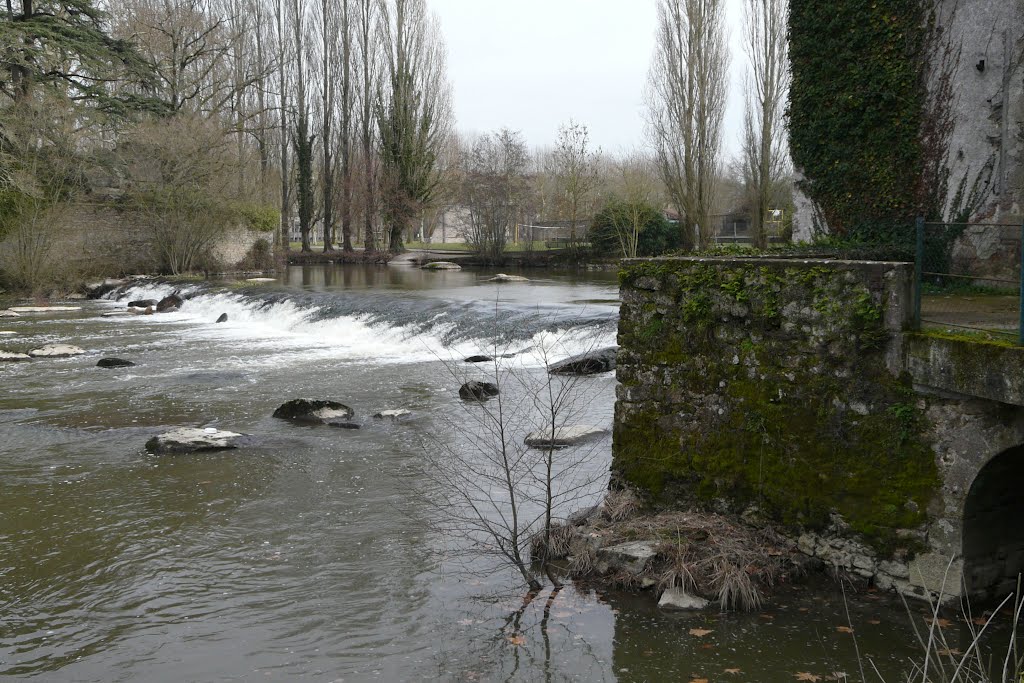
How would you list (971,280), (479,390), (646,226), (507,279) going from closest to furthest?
(971,280) < (479,390) < (507,279) < (646,226)

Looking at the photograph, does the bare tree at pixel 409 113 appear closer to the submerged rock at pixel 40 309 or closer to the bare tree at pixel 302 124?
the bare tree at pixel 302 124

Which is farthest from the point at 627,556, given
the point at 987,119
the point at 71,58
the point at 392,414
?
the point at 71,58

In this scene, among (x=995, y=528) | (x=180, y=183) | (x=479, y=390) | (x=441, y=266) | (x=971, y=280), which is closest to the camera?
(x=995, y=528)

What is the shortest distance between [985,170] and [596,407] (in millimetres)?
5318

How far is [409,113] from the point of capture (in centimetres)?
4338

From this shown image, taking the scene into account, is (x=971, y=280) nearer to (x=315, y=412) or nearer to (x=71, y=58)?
(x=315, y=412)

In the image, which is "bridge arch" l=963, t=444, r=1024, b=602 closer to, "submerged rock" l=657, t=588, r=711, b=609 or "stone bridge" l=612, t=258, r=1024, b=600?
"stone bridge" l=612, t=258, r=1024, b=600


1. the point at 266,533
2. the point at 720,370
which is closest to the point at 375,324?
the point at 266,533

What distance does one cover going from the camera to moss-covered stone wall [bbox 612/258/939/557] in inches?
216

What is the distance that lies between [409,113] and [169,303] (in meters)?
21.5

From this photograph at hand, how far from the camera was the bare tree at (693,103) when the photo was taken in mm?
30703

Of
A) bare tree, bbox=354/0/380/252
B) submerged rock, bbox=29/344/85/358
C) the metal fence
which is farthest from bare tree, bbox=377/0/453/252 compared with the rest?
the metal fence

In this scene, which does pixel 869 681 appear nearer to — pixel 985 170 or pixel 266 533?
pixel 266 533

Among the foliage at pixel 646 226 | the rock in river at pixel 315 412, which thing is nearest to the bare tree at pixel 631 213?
the foliage at pixel 646 226
